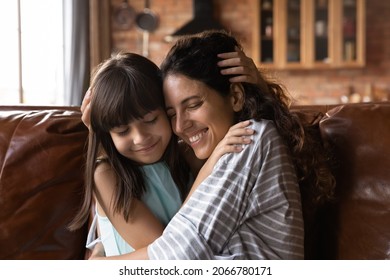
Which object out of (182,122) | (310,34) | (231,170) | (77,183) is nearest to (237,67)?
(182,122)

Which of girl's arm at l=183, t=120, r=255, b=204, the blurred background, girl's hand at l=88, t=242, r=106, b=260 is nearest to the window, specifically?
the blurred background

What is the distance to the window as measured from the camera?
3797 millimetres

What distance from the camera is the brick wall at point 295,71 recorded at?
5.78 m

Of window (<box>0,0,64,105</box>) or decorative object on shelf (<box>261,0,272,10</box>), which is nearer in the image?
window (<box>0,0,64,105</box>)

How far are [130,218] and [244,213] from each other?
34cm

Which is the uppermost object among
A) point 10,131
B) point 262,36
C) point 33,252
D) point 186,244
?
point 262,36

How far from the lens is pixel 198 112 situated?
57.0 inches

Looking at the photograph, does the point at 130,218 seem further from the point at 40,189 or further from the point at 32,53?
the point at 32,53

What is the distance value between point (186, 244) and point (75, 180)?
595mm

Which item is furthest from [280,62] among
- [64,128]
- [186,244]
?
[186,244]

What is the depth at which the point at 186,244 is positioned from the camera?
127 centimetres

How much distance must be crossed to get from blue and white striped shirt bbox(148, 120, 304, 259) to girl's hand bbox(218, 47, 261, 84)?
17 cm

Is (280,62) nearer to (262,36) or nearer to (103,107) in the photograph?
(262,36)

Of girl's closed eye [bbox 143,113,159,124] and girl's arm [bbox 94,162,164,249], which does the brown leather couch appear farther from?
girl's closed eye [bbox 143,113,159,124]
